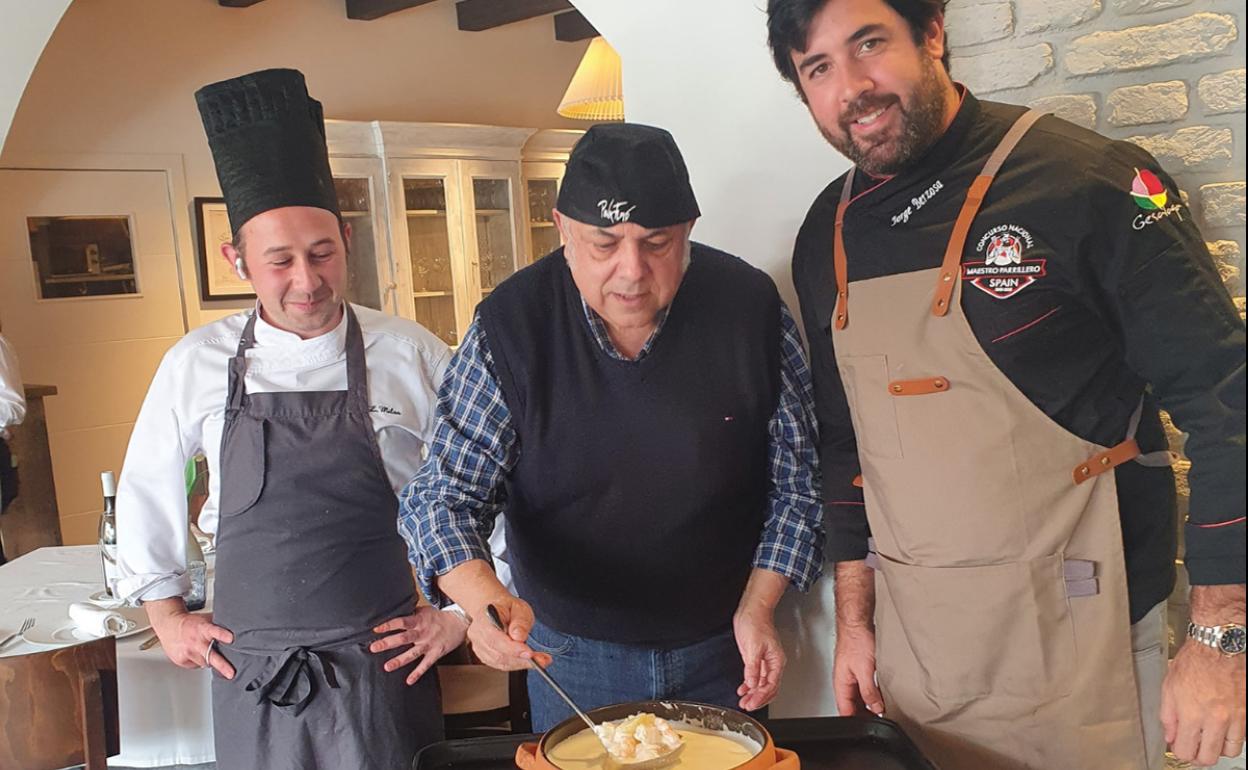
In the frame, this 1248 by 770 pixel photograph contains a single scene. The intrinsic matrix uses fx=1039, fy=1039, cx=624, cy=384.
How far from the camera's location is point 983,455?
1140mm

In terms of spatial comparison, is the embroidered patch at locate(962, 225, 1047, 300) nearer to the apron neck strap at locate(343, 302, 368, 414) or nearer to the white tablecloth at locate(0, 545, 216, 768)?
the apron neck strap at locate(343, 302, 368, 414)

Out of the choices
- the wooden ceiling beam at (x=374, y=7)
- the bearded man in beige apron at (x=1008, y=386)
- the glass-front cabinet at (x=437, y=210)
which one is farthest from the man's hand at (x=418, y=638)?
the wooden ceiling beam at (x=374, y=7)

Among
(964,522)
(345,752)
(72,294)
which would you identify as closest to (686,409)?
(964,522)

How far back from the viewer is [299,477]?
1645 millimetres

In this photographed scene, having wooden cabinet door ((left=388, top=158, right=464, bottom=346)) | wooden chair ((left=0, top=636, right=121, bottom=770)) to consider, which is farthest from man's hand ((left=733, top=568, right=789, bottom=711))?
wooden cabinet door ((left=388, top=158, right=464, bottom=346))

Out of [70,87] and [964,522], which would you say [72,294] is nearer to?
[70,87]

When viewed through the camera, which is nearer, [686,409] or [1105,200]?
[1105,200]

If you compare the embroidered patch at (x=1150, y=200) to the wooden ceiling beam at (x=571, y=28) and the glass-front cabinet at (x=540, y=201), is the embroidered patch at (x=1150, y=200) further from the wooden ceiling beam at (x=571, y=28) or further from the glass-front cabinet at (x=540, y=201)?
the wooden ceiling beam at (x=571, y=28)

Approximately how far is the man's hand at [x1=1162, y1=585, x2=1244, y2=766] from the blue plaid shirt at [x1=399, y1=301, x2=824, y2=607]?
51 centimetres

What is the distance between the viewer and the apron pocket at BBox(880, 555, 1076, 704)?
44.4 inches

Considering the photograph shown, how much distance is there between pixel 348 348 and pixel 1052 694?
1157mm

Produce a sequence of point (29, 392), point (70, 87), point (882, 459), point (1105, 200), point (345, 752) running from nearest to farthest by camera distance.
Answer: point (1105, 200) → point (882, 459) → point (345, 752) → point (29, 392) → point (70, 87)

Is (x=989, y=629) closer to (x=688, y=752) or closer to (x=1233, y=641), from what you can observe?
(x=1233, y=641)

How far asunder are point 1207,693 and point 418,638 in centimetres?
113
